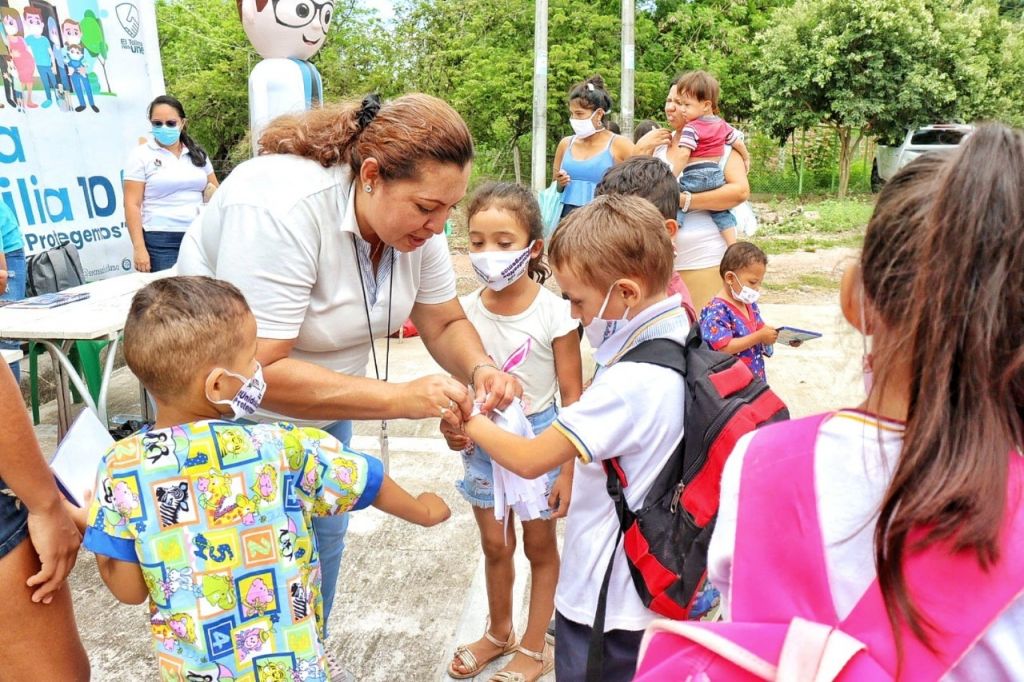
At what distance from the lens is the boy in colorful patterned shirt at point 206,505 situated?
1509 mm

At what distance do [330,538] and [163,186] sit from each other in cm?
396

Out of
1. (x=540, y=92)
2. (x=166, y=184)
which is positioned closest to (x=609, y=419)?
(x=166, y=184)

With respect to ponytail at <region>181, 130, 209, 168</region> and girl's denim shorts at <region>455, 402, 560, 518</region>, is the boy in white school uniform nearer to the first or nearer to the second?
girl's denim shorts at <region>455, 402, 560, 518</region>

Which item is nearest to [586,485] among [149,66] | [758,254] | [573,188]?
[758,254]

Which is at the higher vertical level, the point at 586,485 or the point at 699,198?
the point at 699,198

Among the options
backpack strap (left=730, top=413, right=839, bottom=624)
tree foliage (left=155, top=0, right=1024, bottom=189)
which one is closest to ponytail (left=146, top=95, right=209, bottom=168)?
backpack strap (left=730, top=413, right=839, bottom=624)

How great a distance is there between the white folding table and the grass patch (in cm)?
965

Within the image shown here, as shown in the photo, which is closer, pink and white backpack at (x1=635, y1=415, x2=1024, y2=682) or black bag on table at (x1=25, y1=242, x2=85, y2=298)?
pink and white backpack at (x1=635, y1=415, x2=1024, y2=682)

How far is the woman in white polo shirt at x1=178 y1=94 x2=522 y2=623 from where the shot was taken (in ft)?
6.08

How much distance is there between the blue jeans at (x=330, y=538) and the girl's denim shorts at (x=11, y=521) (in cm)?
75

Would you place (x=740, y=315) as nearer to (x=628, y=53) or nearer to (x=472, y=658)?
(x=472, y=658)

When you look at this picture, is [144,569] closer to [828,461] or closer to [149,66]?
[828,461]

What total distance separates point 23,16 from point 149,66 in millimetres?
1229

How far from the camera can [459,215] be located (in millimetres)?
14883
